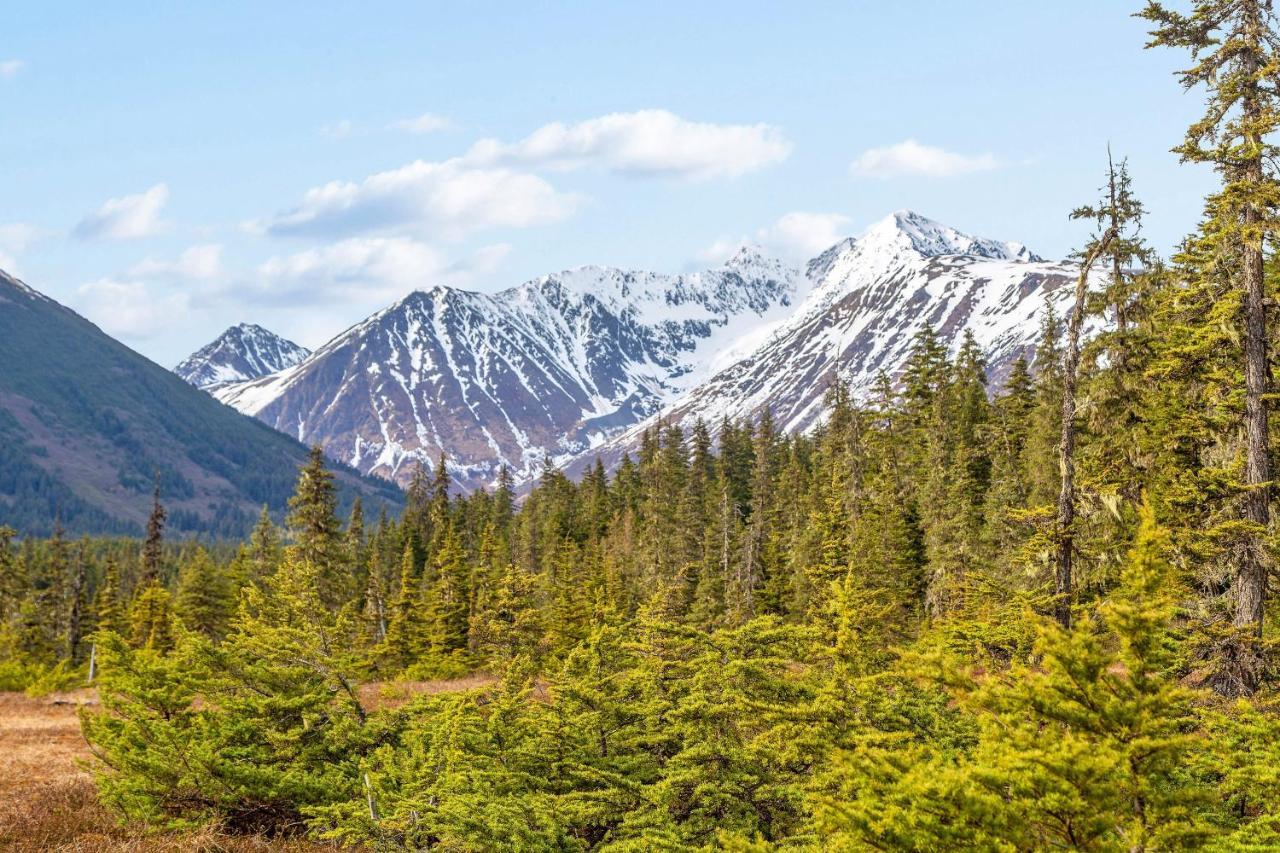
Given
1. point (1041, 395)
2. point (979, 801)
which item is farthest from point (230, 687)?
point (1041, 395)

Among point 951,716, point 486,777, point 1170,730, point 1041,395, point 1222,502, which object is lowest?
point 486,777

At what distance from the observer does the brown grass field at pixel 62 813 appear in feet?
39.7

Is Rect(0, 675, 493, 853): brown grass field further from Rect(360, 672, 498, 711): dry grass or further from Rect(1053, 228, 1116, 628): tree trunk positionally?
Rect(1053, 228, 1116, 628): tree trunk

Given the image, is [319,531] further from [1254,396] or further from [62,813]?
[1254,396]

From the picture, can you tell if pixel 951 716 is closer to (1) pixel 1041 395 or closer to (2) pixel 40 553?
(1) pixel 1041 395

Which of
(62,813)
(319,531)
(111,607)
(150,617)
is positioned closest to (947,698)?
(62,813)

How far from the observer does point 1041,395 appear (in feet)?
136

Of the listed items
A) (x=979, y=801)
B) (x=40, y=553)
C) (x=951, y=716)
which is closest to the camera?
(x=979, y=801)

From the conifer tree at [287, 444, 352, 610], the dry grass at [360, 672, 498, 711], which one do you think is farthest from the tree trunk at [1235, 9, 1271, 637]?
the conifer tree at [287, 444, 352, 610]

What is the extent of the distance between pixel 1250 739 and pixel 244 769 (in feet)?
45.1

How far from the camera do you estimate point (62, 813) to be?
14.5 metres

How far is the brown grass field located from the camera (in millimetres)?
12102

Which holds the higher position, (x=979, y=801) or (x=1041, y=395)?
(x=1041, y=395)

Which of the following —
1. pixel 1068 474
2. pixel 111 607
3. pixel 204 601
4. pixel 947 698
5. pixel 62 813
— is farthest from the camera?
pixel 111 607
